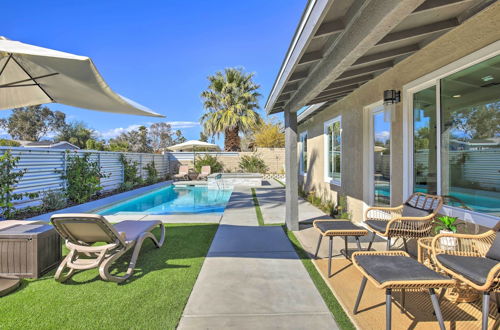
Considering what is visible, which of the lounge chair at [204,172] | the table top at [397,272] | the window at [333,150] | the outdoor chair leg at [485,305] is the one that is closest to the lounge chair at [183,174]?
the lounge chair at [204,172]

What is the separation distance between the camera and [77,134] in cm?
4159

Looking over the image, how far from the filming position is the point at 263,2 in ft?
47.1

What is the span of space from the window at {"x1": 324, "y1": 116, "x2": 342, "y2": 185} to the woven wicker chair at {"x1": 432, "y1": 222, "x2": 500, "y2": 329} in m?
4.96

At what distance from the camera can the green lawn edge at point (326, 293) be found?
9.06 feet

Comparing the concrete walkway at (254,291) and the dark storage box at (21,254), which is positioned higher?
the dark storage box at (21,254)

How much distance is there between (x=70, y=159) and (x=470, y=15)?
39.1 ft

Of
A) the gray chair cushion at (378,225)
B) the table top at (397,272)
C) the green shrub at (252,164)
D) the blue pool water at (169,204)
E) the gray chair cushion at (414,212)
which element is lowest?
the blue pool water at (169,204)

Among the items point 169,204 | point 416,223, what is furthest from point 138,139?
point 416,223

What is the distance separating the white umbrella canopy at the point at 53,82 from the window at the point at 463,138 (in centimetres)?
449

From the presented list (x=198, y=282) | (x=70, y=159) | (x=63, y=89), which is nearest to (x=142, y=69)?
(x=70, y=159)

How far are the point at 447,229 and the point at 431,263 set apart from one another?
0.54 meters

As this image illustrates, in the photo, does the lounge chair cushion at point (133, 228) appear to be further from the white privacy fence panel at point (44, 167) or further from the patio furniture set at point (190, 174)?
the patio furniture set at point (190, 174)

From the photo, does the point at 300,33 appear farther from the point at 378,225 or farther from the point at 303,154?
the point at 303,154

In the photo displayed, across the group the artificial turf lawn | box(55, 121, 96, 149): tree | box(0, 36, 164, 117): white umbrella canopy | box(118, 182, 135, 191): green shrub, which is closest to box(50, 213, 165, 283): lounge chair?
the artificial turf lawn
